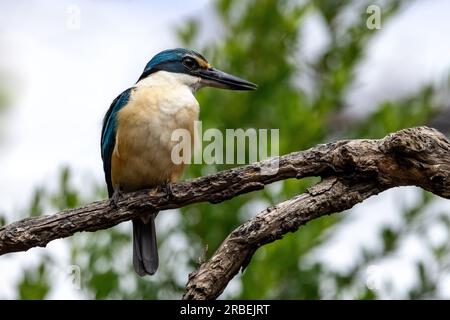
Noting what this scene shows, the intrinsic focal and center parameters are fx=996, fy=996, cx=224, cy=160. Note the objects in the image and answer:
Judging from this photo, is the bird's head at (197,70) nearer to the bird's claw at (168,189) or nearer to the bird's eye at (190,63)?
the bird's eye at (190,63)

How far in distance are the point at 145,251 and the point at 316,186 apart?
62.3 inches

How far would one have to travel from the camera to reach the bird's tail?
500 centimetres

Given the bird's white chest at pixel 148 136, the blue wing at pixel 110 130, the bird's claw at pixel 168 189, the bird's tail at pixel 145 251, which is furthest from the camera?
the bird's tail at pixel 145 251

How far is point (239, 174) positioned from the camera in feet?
12.3

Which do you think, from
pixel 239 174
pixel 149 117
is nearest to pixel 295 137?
pixel 149 117

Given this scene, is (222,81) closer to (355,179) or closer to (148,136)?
(148,136)

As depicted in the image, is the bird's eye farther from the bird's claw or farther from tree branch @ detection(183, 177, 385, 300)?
tree branch @ detection(183, 177, 385, 300)

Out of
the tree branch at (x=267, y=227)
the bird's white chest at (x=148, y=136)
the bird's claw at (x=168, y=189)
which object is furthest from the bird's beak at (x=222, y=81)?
the tree branch at (x=267, y=227)

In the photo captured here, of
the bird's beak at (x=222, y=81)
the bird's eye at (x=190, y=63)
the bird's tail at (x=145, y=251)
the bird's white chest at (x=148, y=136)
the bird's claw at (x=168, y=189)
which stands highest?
the bird's eye at (x=190, y=63)

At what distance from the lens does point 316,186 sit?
368 centimetres

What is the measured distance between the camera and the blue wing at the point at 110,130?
15.6 feet

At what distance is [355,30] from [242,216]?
5.12 ft

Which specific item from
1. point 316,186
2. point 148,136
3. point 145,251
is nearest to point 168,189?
→ point 148,136
